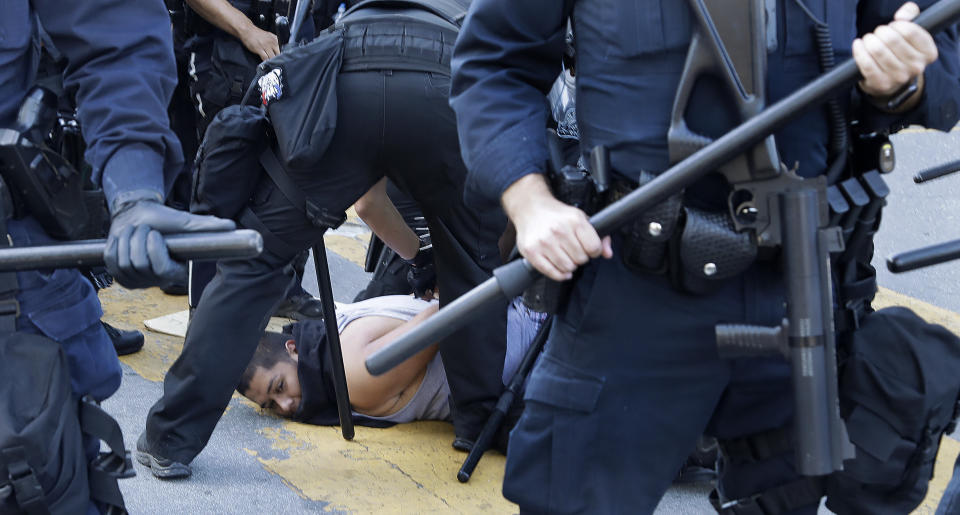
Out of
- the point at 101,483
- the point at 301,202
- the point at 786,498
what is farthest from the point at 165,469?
the point at 786,498

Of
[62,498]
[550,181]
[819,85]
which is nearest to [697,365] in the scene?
[550,181]

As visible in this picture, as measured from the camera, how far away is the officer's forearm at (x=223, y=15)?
16.1ft

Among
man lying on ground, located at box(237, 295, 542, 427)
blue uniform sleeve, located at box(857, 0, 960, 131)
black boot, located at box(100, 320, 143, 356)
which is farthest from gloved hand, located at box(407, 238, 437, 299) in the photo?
blue uniform sleeve, located at box(857, 0, 960, 131)

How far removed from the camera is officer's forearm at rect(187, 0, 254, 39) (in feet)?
16.1

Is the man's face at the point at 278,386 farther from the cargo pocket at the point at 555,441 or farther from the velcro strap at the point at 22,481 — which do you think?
the cargo pocket at the point at 555,441

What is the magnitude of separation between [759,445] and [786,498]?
0.39 feet

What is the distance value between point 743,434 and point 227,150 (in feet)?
6.69

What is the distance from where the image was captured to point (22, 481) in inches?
79.7

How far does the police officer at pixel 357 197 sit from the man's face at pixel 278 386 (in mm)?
461

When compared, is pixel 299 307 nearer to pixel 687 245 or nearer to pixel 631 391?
pixel 631 391

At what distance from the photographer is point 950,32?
76.5 inches

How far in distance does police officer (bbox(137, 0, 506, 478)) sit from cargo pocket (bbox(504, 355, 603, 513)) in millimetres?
1509

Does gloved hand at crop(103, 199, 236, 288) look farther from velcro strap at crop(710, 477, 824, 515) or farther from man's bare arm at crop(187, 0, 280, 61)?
man's bare arm at crop(187, 0, 280, 61)

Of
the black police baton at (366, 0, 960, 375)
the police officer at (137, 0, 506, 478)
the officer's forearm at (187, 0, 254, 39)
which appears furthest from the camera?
the officer's forearm at (187, 0, 254, 39)
